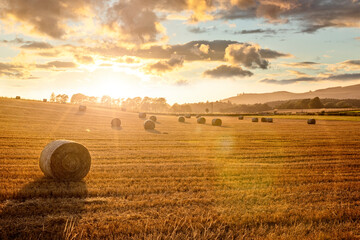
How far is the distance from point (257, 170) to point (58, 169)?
8380 mm

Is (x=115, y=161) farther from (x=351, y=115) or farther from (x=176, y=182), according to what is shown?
(x=351, y=115)

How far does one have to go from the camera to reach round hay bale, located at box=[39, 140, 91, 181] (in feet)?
33.6

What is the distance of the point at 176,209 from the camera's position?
7418mm

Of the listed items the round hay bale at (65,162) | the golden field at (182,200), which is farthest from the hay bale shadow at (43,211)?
the round hay bale at (65,162)

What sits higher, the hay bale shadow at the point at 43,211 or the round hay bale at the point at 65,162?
the round hay bale at the point at 65,162

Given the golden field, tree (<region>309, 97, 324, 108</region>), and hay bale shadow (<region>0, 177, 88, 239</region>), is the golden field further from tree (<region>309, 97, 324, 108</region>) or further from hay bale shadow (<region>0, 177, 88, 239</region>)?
tree (<region>309, 97, 324, 108</region>)

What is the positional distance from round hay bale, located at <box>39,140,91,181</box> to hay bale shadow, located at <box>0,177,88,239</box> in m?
0.64

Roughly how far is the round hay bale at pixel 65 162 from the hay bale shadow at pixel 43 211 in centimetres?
64

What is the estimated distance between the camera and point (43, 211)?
7.03 m

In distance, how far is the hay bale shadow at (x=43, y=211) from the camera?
586 cm

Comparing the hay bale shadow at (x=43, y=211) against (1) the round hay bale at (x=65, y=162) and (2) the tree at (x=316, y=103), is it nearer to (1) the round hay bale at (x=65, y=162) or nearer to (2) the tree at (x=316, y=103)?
(1) the round hay bale at (x=65, y=162)

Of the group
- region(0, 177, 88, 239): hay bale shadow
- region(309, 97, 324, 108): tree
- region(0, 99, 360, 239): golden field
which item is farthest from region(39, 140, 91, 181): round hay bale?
region(309, 97, 324, 108): tree

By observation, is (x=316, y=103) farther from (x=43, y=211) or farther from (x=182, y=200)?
(x=43, y=211)

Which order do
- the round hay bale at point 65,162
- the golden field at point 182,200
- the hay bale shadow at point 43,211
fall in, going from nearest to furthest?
the hay bale shadow at point 43,211, the golden field at point 182,200, the round hay bale at point 65,162
